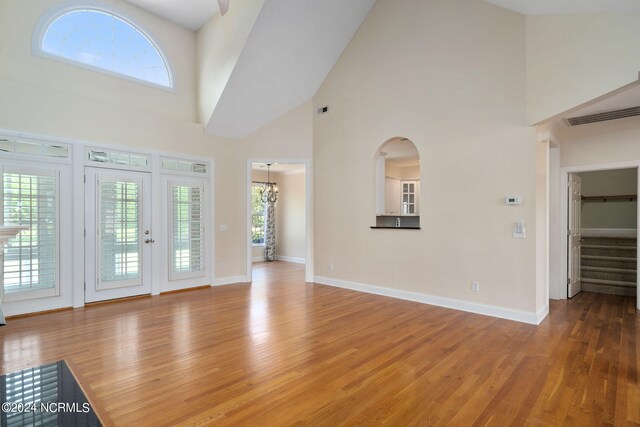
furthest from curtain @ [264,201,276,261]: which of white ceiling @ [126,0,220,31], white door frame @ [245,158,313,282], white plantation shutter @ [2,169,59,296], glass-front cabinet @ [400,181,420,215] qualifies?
white plantation shutter @ [2,169,59,296]

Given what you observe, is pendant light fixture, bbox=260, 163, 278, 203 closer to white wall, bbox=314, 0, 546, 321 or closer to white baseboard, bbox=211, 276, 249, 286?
white baseboard, bbox=211, 276, 249, 286

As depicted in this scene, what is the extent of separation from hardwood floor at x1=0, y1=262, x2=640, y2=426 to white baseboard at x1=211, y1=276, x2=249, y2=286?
4.64ft

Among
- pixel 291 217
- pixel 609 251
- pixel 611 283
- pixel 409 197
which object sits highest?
pixel 409 197

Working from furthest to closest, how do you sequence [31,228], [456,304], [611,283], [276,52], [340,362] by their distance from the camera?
1. [611,283]
2. [276,52]
3. [456,304]
4. [31,228]
5. [340,362]

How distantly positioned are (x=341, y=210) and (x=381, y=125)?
162 centimetres

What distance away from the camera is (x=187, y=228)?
6.03m

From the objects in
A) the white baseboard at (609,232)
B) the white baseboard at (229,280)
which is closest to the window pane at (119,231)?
the white baseboard at (229,280)

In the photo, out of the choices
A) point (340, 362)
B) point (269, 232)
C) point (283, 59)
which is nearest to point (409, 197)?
point (269, 232)

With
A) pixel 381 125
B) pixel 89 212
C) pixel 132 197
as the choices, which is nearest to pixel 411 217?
pixel 381 125

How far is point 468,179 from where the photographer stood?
4.65m

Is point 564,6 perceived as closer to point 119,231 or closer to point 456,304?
point 456,304

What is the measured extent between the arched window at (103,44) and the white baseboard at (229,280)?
3538mm

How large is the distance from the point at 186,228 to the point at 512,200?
4.99 metres

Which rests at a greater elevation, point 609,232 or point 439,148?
point 439,148
